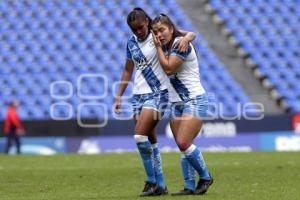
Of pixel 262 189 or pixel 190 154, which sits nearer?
pixel 190 154

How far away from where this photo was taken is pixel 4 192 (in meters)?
11.3

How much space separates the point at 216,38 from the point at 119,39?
155 inches

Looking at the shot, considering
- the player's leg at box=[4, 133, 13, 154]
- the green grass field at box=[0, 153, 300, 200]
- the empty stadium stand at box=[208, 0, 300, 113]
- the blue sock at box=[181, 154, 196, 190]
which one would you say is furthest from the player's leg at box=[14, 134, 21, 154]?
the blue sock at box=[181, 154, 196, 190]

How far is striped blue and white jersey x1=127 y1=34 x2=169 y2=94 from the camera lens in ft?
33.8

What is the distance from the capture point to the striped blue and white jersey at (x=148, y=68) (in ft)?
33.8

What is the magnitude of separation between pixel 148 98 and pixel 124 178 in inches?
152

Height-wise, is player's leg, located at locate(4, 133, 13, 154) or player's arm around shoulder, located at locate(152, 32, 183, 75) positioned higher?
player's arm around shoulder, located at locate(152, 32, 183, 75)

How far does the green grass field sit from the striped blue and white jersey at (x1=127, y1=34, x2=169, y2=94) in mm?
1440

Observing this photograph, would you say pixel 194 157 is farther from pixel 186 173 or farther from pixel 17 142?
pixel 17 142

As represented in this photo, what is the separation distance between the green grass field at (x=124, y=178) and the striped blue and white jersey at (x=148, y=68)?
4.73 feet

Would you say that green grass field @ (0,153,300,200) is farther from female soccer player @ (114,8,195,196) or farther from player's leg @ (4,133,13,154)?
player's leg @ (4,133,13,154)

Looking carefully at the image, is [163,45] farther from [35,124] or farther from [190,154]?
[35,124]

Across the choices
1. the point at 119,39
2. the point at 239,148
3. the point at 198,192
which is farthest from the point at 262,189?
the point at 119,39

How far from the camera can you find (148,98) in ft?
33.9
